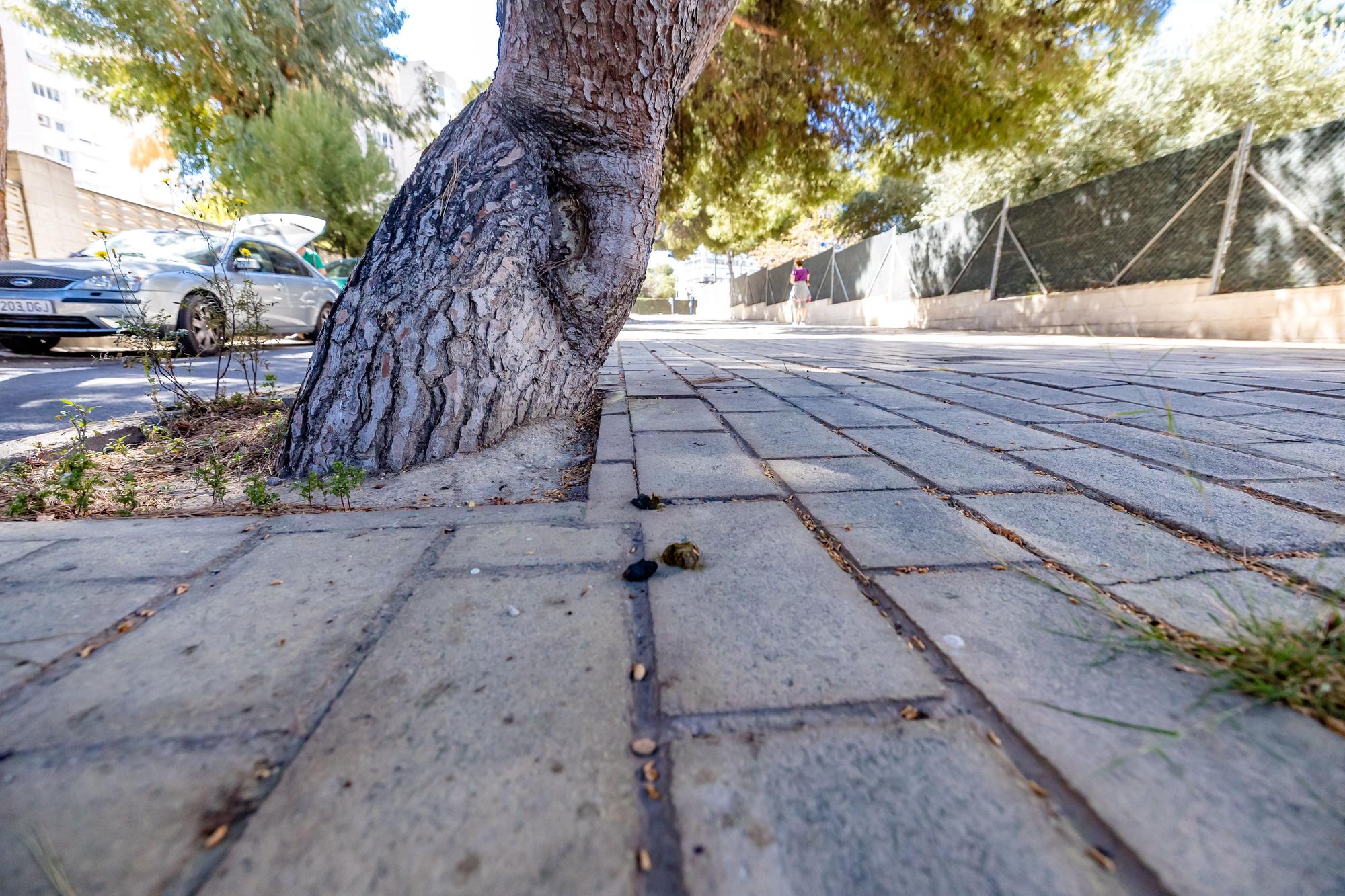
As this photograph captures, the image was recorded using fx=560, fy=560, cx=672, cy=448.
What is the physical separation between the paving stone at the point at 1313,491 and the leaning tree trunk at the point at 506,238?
2336 millimetres

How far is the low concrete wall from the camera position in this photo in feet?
21.2

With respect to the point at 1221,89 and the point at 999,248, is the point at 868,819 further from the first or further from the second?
the point at 1221,89

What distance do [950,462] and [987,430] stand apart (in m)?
0.64

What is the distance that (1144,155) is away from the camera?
1241 centimetres

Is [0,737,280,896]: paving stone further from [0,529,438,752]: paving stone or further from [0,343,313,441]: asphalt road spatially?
[0,343,313,441]: asphalt road

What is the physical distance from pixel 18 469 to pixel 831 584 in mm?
2632

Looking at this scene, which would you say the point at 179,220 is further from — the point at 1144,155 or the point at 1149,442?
the point at 1144,155

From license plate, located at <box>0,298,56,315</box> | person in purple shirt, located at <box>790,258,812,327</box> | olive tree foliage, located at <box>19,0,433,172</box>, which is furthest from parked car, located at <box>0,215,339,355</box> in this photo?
person in purple shirt, located at <box>790,258,812,327</box>

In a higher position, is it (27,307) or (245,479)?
(27,307)

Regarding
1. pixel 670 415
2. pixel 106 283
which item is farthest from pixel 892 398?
pixel 106 283

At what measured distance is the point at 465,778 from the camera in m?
A: 0.68

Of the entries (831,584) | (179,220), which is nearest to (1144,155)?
(831,584)

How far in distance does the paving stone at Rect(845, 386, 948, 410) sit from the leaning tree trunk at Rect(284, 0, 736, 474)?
1.67 meters

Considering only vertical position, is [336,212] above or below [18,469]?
above
